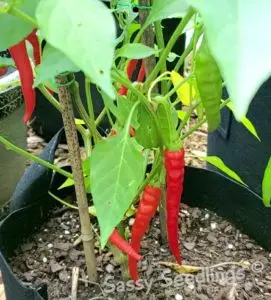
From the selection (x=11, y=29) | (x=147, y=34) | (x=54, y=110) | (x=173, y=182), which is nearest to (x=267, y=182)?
(x=173, y=182)

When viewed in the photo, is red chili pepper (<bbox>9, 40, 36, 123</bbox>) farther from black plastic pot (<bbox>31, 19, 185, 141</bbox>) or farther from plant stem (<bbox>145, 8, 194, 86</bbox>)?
black plastic pot (<bbox>31, 19, 185, 141</bbox>)

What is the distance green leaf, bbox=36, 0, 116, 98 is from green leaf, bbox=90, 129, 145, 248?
199mm

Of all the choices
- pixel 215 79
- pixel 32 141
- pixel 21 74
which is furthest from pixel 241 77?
pixel 32 141

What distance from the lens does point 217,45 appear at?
242 mm

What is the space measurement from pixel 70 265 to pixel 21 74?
0.32 m

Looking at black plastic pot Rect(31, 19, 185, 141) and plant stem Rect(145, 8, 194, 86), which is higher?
plant stem Rect(145, 8, 194, 86)

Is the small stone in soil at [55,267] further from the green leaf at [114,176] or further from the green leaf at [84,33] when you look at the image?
the green leaf at [84,33]

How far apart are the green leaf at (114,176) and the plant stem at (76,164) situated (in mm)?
89

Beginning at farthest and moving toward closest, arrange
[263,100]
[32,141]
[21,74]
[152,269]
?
[32,141] < [263,100] < [152,269] < [21,74]

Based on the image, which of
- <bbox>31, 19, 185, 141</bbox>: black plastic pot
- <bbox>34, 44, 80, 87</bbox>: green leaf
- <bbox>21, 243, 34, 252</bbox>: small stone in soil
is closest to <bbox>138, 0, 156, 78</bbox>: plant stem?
<bbox>34, 44, 80, 87</bbox>: green leaf

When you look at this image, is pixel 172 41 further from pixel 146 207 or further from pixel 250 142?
pixel 250 142

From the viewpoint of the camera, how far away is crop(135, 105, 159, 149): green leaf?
1.76ft

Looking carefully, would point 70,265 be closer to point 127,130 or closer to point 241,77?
point 127,130

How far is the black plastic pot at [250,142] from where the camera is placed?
93 centimetres
